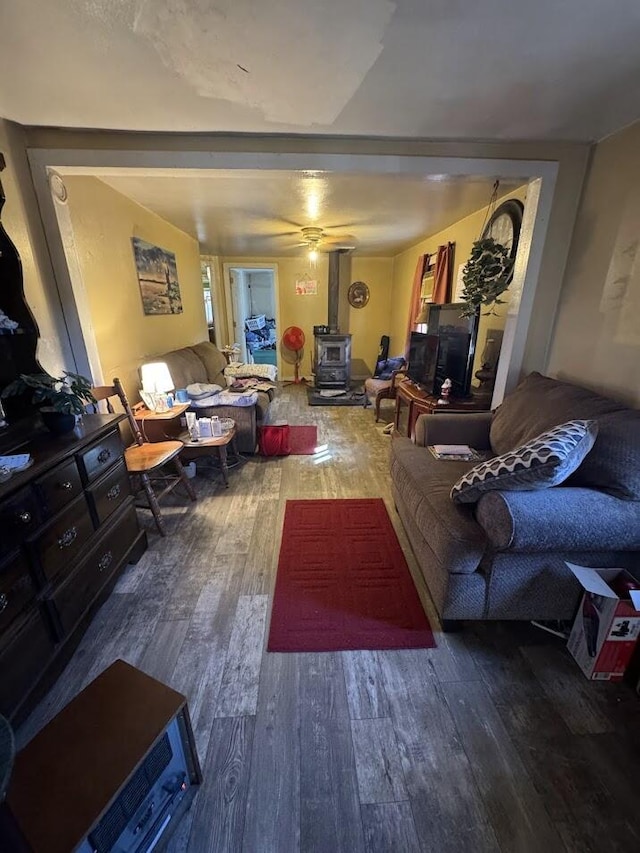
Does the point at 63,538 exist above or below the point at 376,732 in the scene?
above

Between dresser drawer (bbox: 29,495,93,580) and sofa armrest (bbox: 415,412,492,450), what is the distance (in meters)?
1.89

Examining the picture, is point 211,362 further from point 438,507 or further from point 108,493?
point 438,507

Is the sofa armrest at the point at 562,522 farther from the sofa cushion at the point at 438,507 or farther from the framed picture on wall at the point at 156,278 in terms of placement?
the framed picture on wall at the point at 156,278

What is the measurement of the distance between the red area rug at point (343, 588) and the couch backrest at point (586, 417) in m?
0.89

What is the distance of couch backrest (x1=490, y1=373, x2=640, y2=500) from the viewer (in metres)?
1.33

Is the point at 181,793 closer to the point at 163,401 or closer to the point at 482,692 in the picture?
the point at 482,692

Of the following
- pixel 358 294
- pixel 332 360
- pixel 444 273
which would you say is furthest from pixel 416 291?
pixel 358 294

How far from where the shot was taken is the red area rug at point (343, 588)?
148cm

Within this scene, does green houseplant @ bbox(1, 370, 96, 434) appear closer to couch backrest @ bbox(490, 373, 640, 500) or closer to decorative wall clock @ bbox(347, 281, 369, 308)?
couch backrest @ bbox(490, 373, 640, 500)

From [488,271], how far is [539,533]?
6.09 ft

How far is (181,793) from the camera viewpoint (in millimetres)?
975

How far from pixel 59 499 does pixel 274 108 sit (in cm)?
192

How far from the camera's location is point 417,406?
115 inches

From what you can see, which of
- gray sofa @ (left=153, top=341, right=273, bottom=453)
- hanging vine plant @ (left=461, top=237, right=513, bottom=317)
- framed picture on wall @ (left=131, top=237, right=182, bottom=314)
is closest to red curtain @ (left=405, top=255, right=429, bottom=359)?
hanging vine plant @ (left=461, top=237, right=513, bottom=317)
